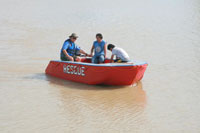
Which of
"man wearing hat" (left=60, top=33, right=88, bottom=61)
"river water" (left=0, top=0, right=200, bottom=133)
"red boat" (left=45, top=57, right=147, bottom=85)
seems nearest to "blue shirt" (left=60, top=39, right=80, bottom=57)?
"man wearing hat" (left=60, top=33, right=88, bottom=61)

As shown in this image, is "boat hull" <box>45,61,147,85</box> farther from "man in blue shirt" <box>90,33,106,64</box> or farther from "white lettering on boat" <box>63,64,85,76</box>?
"man in blue shirt" <box>90,33,106,64</box>

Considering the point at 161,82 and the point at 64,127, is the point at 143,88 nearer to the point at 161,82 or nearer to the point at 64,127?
the point at 161,82

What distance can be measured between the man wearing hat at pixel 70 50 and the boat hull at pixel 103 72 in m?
0.20

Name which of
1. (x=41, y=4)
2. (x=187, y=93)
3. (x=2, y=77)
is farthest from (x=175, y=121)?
(x=41, y=4)

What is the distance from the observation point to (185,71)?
12.0 meters

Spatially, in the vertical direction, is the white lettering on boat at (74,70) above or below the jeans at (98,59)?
below

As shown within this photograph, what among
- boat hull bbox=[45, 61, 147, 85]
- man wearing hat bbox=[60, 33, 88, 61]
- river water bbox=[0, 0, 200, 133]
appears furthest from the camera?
man wearing hat bbox=[60, 33, 88, 61]

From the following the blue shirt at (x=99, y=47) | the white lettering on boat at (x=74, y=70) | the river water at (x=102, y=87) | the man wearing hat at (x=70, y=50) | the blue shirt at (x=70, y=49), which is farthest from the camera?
the blue shirt at (x=70, y=49)

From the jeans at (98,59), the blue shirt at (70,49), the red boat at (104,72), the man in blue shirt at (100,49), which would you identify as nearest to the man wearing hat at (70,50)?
the blue shirt at (70,49)

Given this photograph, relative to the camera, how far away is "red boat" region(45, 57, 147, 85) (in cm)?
965

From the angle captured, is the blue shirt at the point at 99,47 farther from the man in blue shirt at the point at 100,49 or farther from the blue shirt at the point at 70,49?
the blue shirt at the point at 70,49

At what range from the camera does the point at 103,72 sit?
9.74 meters

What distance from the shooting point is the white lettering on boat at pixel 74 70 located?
1025cm

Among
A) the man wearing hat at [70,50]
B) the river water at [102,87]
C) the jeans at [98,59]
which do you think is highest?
the man wearing hat at [70,50]
